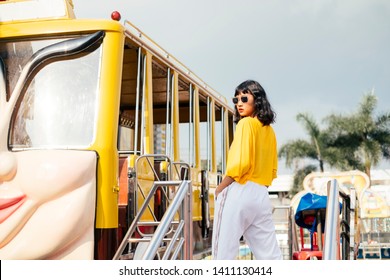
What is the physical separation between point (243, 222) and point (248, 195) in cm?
17

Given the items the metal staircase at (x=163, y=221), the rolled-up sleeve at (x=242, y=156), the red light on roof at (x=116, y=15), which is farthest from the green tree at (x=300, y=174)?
the rolled-up sleeve at (x=242, y=156)

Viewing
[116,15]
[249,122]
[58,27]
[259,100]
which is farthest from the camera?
[116,15]

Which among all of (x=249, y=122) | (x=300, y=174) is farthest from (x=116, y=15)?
(x=300, y=174)

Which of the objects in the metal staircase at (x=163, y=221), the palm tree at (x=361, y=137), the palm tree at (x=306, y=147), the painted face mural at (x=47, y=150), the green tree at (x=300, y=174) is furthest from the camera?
the green tree at (x=300, y=174)

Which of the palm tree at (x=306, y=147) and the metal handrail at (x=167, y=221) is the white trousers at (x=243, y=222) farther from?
the palm tree at (x=306, y=147)

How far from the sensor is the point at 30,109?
4.63 m

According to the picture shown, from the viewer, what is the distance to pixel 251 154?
365cm

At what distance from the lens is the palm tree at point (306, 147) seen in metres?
24.0

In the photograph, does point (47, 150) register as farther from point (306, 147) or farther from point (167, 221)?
point (306, 147)

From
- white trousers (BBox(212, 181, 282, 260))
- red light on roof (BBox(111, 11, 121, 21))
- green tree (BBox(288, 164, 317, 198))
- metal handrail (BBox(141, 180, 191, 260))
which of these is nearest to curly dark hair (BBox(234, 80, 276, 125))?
white trousers (BBox(212, 181, 282, 260))

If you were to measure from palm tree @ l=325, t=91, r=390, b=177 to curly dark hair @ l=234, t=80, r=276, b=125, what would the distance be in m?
14.9

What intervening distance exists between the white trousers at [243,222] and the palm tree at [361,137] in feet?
49.6

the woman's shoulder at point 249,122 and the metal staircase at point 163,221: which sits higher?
the woman's shoulder at point 249,122
